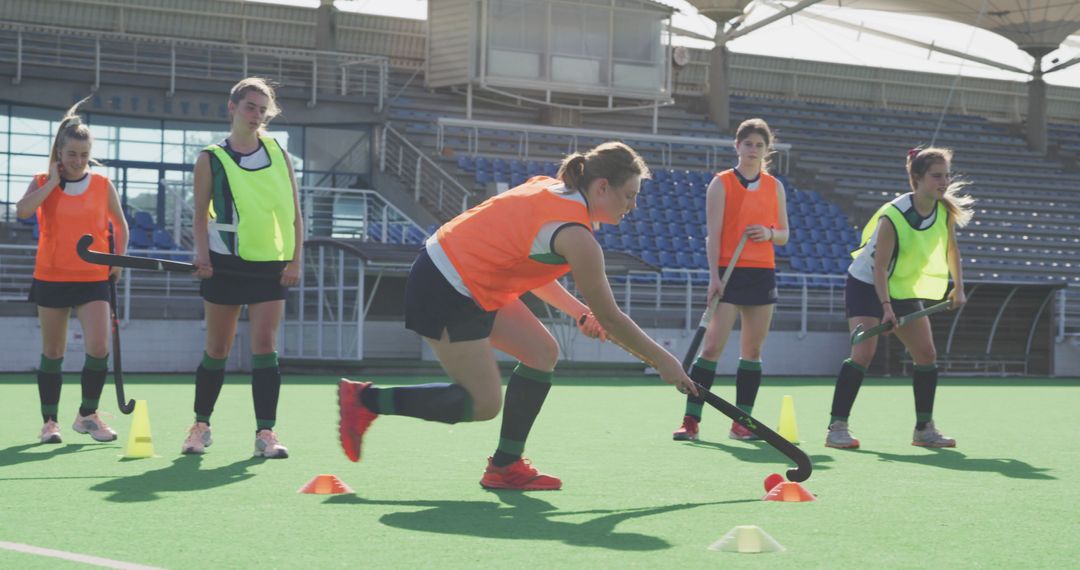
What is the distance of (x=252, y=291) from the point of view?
6.61 meters

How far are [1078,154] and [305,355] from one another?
23.9 m

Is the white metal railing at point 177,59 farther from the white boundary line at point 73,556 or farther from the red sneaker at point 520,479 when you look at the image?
the white boundary line at point 73,556

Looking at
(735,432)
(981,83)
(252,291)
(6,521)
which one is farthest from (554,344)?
(981,83)

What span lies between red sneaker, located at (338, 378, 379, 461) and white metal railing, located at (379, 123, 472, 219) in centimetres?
1686

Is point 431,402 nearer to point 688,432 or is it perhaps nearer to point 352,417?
point 352,417

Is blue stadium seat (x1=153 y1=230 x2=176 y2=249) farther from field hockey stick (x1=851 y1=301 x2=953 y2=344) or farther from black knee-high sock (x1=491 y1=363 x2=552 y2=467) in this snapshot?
black knee-high sock (x1=491 y1=363 x2=552 y2=467)

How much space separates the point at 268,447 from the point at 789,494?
2.56 meters

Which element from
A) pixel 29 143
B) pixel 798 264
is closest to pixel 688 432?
pixel 798 264

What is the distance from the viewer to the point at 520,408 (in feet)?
18.3

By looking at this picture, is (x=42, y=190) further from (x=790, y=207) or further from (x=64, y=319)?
(x=790, y=207)

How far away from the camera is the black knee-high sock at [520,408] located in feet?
18.3

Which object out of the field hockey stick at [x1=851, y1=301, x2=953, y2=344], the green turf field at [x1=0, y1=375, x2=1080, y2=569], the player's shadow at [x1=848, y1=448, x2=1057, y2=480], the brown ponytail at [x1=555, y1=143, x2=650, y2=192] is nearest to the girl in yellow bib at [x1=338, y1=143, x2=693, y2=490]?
the brown ponytail at [x1=555, y1=143, x2=650, y2=192]

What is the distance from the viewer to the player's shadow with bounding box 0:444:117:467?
6.43 meters

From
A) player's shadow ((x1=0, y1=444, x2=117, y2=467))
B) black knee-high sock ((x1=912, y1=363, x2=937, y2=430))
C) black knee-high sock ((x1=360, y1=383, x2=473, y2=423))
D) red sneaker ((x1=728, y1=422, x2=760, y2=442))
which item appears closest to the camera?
black knee-high sock ((x1=360, y1=383, x2=473, y2=423))
